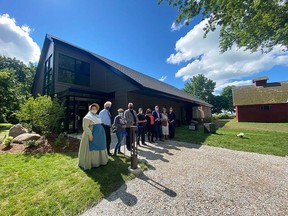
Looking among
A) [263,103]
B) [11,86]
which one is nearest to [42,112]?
[11,86]

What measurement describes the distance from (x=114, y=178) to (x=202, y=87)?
2051 inches

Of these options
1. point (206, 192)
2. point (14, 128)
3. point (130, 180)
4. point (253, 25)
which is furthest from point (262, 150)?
Answer: point (14, 128)

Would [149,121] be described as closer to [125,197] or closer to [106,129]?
[106,129]

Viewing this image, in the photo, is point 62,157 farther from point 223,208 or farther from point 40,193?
point 223,208

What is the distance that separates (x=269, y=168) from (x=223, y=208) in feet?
9.50

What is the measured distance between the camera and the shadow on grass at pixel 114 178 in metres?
2.96

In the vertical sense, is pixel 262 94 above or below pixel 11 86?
below

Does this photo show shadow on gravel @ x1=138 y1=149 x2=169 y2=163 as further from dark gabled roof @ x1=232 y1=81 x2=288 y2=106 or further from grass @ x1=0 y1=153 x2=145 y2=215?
dark gabled roof @ x1=232 y1=81 x2=288 y2=106

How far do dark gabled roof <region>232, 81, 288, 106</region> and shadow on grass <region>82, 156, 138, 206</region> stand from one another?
22777 millimetres

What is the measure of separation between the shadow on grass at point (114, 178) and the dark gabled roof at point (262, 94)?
Answer: 74.7ft

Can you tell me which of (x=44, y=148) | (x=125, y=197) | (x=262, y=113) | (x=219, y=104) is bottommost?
(x=125, y=197)

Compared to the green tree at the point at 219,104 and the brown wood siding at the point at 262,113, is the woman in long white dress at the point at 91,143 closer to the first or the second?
the brown wood siding at the point at 262,113

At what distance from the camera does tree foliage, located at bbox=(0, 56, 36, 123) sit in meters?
16.9

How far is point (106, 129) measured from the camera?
17.4 ft
